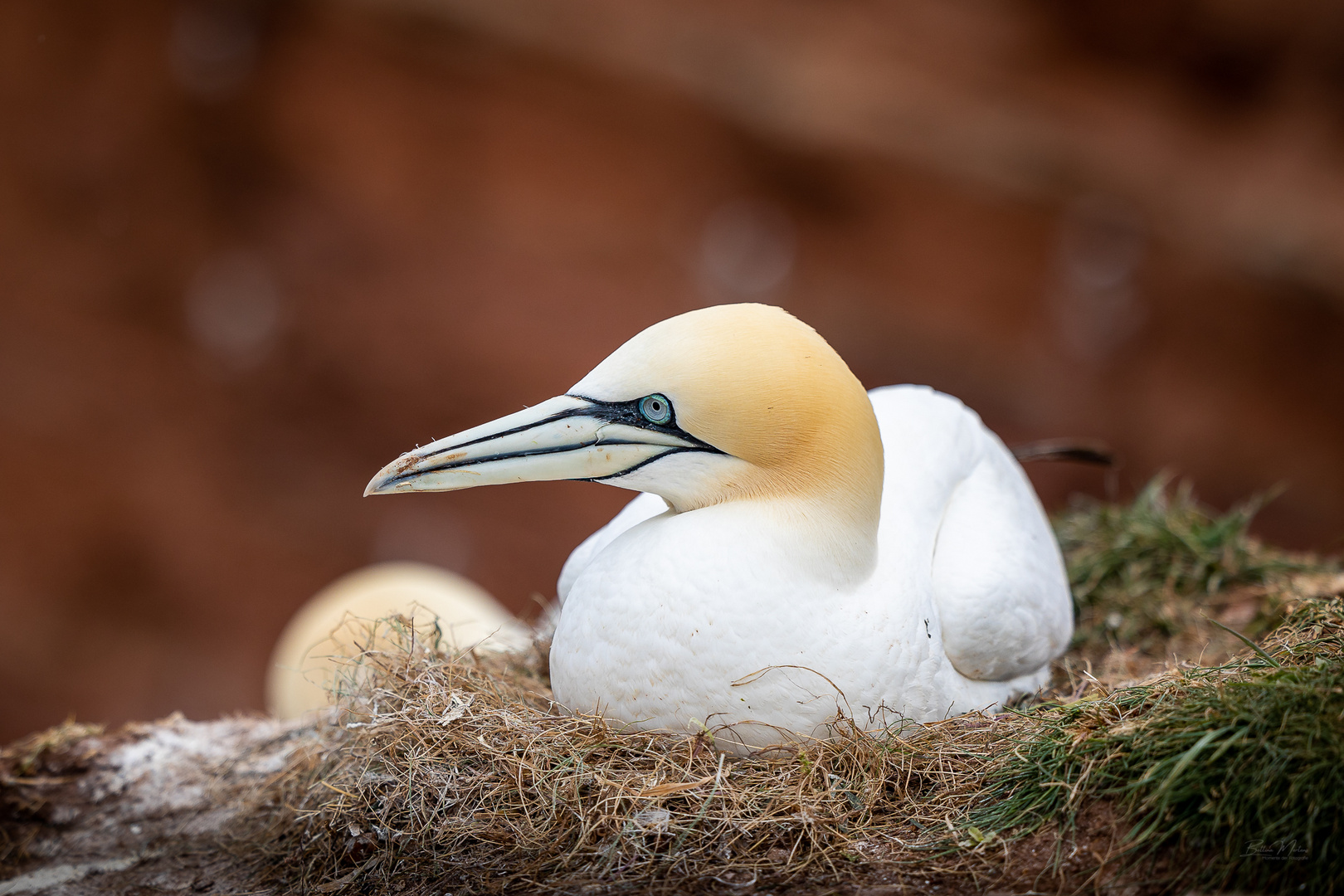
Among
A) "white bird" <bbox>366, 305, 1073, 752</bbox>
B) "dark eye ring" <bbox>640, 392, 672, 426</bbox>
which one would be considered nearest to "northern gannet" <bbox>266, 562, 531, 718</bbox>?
"white bird" <bbox>366, 305, 1073, 752</bbox>

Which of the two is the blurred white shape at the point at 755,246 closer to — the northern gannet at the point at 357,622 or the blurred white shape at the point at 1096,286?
the blurred white shape at the point at 1096,286

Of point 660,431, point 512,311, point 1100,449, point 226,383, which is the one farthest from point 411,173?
point 660,431

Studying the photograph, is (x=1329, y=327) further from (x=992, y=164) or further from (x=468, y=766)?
(x=468, y=766)

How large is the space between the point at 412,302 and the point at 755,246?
11.9 feet

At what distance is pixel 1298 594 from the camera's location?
4.10 m

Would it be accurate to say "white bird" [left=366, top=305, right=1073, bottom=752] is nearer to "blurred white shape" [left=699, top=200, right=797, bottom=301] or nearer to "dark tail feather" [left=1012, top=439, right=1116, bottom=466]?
"dark tail feather" [left=1012, top=439, right=1116, bottom=466]

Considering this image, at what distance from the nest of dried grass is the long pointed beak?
0.67 metres

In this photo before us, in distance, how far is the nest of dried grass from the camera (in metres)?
2.42

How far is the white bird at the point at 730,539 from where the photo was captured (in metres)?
2.81

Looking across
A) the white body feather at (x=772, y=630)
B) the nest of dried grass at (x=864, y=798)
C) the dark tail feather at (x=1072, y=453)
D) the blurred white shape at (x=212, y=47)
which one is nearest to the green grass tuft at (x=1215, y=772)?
the nest of dried grass at (x=864, y=798)

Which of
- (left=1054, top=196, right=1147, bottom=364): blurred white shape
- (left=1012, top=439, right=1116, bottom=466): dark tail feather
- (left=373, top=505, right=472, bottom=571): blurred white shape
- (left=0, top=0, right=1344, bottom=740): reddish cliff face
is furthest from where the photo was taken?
(left=373, top=505, right=472, bottom=571): blurred white shape

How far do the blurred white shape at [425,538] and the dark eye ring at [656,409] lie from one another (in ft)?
28.3

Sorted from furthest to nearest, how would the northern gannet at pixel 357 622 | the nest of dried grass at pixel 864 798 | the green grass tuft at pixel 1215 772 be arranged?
1. the northern gannet at pixel 357 622
2. the nest of dried grass at pixel 864 798
3. the green grass tuft at pixel 1215 772

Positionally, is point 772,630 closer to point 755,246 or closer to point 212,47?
point 755,246
